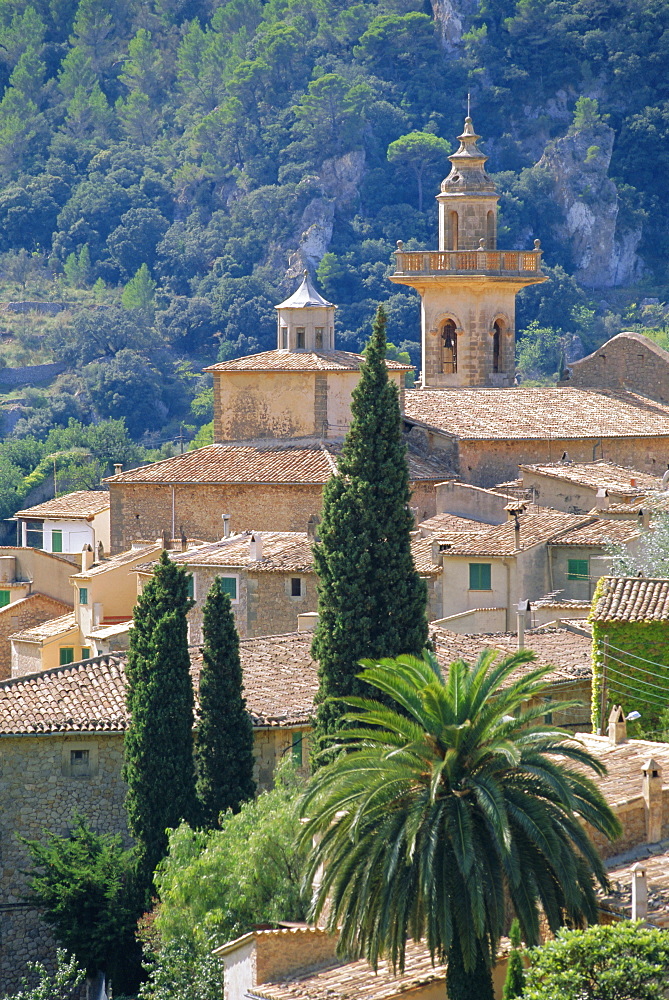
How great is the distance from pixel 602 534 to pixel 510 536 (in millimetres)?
1316

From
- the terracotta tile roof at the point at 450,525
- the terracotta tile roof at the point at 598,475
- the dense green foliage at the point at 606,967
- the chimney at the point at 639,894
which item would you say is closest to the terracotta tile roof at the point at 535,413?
the terracotta tile roof at the point at 598,475

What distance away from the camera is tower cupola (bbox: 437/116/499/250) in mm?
49875

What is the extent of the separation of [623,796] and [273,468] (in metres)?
19.0

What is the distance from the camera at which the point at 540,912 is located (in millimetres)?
17688

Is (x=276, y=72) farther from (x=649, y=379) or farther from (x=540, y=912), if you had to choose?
(x=540, y=912)

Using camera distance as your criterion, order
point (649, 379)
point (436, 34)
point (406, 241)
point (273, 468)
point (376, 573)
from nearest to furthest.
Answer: point (376, 573)
point (273, 468)
point (649, 379)
point (406, 241)
point (436, 34)

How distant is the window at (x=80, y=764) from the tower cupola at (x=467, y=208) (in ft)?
87.4

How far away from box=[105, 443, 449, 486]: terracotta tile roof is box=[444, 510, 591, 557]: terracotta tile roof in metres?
3.85

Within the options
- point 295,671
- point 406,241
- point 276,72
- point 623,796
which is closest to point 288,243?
point 406,241

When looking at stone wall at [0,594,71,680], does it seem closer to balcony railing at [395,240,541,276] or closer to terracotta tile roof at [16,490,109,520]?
terracotta tile roof at [16,490,109,520]

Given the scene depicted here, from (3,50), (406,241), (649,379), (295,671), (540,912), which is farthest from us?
(3,50)

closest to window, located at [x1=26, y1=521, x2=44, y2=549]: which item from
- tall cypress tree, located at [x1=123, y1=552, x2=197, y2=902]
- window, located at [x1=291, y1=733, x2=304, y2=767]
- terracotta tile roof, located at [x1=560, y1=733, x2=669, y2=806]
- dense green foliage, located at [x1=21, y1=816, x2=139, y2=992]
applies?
window, located at [x1=291, y1=733, x2=304, y2=767]

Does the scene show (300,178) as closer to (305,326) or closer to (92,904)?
(305,326)

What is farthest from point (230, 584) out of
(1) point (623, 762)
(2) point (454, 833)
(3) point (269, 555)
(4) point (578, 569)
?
(2) point (454, 833)
